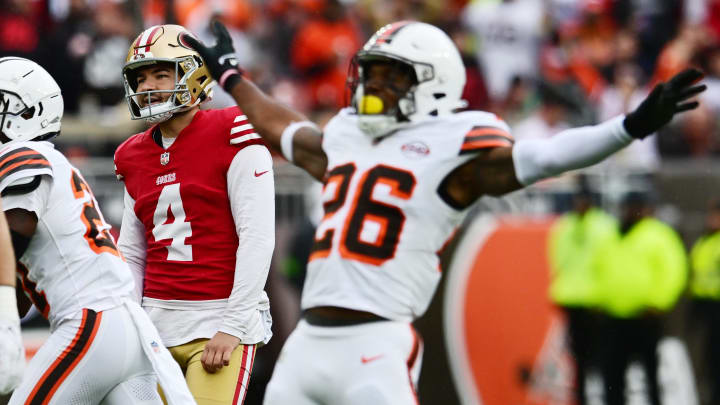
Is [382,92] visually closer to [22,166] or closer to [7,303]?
[22,166]

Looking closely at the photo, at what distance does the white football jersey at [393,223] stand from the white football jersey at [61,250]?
0.85m

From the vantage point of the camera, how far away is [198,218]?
4.93 meters

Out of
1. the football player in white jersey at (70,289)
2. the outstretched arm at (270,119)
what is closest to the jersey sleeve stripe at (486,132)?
the outstretched arm at (270,119)

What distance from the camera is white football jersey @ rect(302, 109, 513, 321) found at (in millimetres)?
4812

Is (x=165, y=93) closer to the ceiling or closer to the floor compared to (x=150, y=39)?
closer to the floor

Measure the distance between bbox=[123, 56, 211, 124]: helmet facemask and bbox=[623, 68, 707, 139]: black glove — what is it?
1801mm

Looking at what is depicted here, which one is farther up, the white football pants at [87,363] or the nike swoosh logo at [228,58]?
the nike swoosh logo at [228,58]

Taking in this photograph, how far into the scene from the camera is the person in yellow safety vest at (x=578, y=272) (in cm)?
1028

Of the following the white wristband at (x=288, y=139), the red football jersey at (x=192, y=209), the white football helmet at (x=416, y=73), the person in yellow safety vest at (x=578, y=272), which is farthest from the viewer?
the person in yellow safety vest at (x=578, y=272)

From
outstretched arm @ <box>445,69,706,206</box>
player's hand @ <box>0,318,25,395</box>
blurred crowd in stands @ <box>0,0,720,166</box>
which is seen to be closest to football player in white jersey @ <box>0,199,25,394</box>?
player's hand @ <box>0,318,25,395</box>

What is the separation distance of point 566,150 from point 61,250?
1.93 metres

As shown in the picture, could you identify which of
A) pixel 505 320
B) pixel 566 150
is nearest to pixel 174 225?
pixel 566 150

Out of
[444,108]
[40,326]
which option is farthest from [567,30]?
[444,108]

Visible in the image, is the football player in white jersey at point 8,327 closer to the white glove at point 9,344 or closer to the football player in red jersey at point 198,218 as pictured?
the white glove at point 9,344
